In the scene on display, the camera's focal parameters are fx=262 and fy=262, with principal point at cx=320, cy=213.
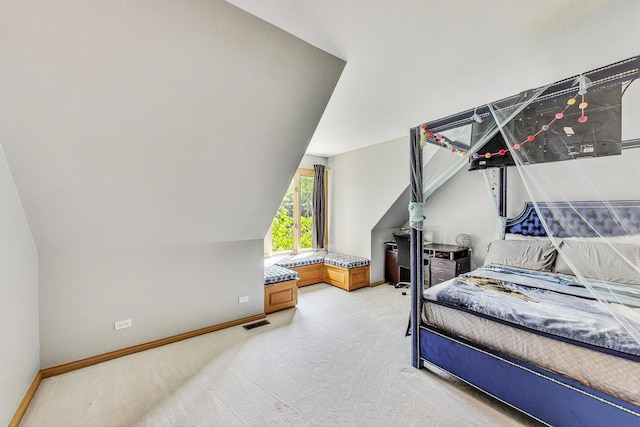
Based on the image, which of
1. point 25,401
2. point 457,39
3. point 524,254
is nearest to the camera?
point 457,39

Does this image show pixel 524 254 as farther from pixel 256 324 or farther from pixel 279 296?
pixel 256 324

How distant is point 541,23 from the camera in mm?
1594

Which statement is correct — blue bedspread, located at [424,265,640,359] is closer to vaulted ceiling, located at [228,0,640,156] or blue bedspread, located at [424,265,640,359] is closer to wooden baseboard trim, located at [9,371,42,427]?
vaulted ceiling, located at [228,0,640,156]

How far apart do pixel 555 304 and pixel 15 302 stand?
3.87m

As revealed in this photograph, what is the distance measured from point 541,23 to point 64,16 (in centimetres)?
264

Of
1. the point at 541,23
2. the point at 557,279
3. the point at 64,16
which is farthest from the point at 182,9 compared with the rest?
the point at 557,279

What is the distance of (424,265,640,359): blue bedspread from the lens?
1.47 m

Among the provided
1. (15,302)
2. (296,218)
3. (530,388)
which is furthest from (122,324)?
(530,388)

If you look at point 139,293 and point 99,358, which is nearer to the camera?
point 99,358

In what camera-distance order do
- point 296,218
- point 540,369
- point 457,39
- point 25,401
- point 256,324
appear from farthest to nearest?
point 296,218, point 256,324, point 25,401, point 457,39, point 540,369

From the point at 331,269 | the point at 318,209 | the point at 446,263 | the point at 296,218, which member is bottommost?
the point at 331,269

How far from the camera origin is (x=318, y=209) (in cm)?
Result: 544

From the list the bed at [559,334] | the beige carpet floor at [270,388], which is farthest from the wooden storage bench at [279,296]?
the bed at [559,334]

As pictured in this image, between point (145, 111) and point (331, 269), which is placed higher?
point (145, 111)
